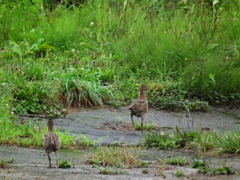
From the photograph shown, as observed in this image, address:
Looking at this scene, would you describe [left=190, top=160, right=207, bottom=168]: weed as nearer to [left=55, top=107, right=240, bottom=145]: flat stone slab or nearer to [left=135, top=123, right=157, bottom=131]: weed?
[left=55, top=107, right=240, bottom=145]: flat stone slab

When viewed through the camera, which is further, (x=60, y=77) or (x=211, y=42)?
(x=211, y=42)

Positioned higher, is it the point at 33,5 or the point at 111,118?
the point at 33,5

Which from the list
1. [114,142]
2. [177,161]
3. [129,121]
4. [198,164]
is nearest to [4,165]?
[177,161]

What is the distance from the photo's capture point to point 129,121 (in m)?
11.8

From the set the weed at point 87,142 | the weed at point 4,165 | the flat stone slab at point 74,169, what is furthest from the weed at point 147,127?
the weed at point 4,165

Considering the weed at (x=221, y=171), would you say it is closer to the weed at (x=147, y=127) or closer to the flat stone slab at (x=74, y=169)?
the flat stone slab at (x=74, y=169)

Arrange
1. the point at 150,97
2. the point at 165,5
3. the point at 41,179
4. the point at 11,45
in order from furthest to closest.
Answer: the point at 165,5 < the point at 11,45 < the point at 150,97 < the point at 41,179

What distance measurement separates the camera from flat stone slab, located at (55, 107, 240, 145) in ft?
35.2

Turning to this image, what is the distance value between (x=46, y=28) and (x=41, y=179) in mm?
8710

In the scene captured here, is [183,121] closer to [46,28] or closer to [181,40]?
[181,40]

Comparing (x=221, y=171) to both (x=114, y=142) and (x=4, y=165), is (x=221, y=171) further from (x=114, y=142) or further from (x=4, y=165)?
(x=114, y=142)

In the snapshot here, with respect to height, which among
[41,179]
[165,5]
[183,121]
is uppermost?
[165,5]

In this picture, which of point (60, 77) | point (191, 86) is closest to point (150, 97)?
point (191, 86)

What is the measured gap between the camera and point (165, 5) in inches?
659
